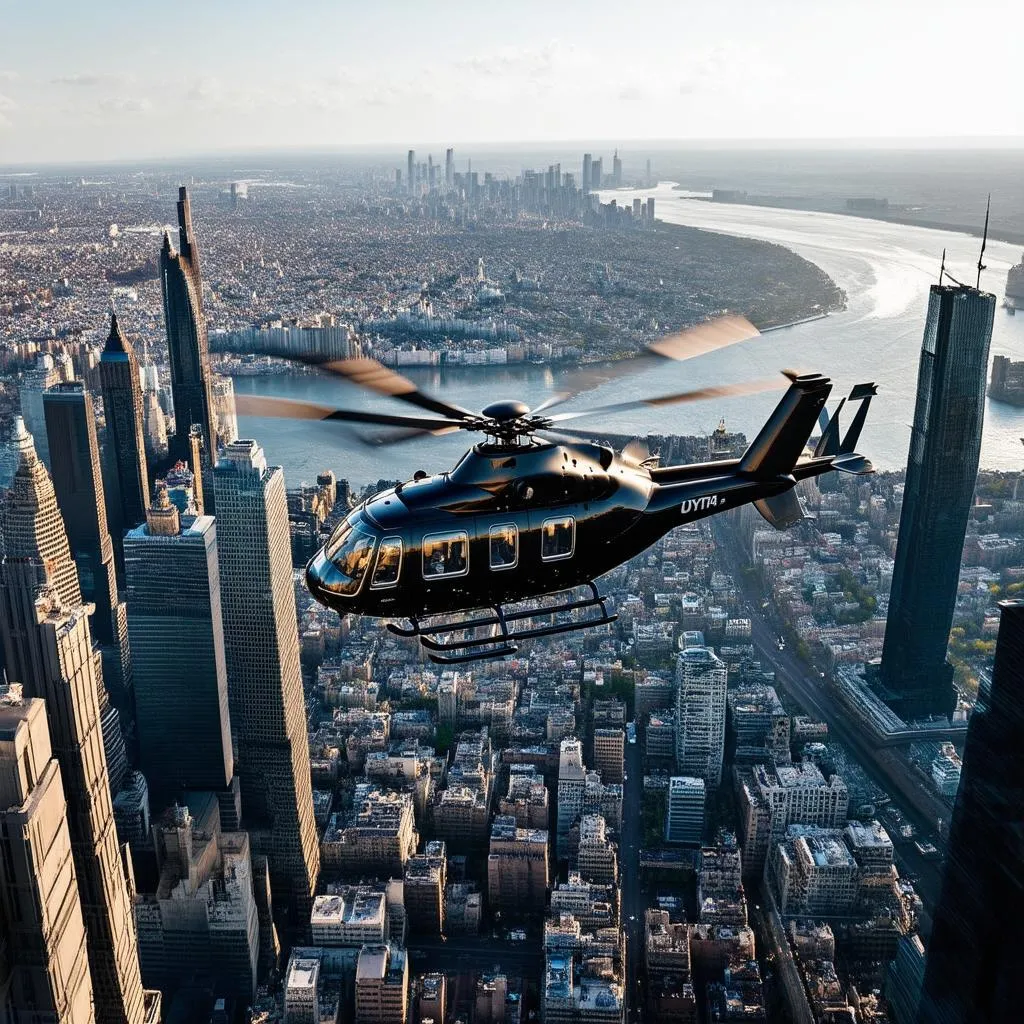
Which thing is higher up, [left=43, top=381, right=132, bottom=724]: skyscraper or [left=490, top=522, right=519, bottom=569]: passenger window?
[left=490, top=522, right=519, bottom=569]: passenger window

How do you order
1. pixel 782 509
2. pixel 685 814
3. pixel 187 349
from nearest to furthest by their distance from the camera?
pixel 782 509, pixel 685 814, pixel 187 349

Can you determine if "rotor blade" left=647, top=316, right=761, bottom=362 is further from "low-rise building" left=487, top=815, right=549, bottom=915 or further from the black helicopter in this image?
"low-rise building" left=487, top=815, right=549, bottom=915

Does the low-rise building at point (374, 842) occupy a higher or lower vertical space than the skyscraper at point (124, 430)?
lower

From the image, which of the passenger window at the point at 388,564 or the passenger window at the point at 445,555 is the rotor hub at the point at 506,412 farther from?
the passenger window at the point at 388,564

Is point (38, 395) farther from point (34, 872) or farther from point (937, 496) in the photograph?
point (34, 872)

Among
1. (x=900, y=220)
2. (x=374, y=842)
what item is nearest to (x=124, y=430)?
(x=374, y=842)

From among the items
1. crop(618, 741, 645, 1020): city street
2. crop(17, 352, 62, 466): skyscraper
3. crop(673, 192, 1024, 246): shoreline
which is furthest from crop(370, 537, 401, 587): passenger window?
crop(673, 192, 1024, 246): shoreline

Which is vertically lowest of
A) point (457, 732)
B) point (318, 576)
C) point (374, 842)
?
point (457, 732)

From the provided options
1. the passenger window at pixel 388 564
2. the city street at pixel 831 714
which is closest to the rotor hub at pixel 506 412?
the passenger window at pixel 388 564
